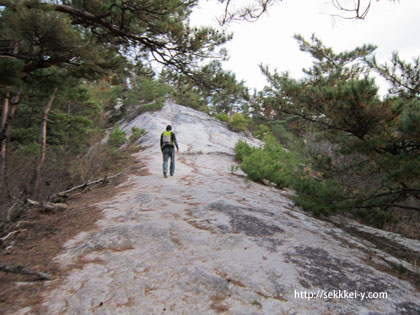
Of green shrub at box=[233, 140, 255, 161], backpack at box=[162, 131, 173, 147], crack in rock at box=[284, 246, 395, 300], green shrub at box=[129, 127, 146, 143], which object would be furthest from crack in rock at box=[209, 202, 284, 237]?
green shrub at box=[129, 127, 146, 143]

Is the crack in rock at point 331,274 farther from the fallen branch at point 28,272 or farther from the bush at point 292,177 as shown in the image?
the fallen branch at point 28,272

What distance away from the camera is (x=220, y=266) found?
2324 millimetres

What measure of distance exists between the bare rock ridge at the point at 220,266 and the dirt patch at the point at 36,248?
5.0 inches

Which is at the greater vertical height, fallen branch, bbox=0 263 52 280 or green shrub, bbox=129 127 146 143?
green shrub, bbox=129 127 146 143

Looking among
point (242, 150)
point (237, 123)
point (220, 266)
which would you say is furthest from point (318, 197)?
point (237, 123)

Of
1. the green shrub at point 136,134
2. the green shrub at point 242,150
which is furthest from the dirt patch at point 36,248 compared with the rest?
the green shrub at point 136,134

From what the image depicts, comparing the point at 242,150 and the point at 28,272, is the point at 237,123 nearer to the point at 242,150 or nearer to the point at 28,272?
the point at 242,150

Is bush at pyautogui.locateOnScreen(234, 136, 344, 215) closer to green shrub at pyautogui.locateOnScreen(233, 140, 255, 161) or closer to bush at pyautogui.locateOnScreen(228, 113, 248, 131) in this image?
green shrub at pyautogui.locateOnScreen(233, 140, 255, 161)

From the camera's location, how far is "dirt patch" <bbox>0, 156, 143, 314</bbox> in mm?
1834

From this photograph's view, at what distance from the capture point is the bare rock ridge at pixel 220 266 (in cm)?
180

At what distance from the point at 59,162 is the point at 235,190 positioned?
6081 mm

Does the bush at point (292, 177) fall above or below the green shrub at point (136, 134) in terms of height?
below

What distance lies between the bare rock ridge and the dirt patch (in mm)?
128

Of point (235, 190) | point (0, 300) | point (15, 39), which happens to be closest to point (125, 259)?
point (0, 300)
